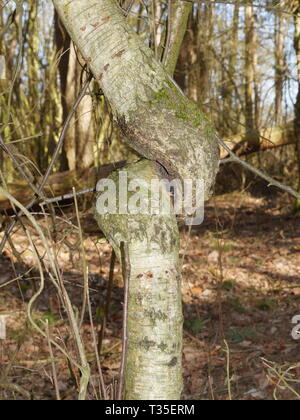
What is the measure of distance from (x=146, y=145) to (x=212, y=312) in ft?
11.4

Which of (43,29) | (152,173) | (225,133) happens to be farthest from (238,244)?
(43,29)

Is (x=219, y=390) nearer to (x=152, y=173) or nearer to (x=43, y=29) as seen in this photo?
(x=152, y=173)

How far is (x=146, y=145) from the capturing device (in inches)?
55.4

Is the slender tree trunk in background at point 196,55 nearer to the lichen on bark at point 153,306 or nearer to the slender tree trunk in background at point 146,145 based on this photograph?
the slender tree trunk in background at point 146,145

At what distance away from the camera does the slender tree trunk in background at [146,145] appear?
1.34 metres

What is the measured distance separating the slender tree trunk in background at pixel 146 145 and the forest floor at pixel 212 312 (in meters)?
0.90

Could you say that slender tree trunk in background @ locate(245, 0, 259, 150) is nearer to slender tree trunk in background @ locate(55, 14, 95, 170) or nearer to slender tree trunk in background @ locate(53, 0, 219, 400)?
slender tree trunk in background @ locate(55, 14, 95, 170)

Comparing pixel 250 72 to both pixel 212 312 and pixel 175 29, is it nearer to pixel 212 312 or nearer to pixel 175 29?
pixel 212 312

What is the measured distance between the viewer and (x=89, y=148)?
7.12m

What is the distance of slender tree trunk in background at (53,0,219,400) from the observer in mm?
1337

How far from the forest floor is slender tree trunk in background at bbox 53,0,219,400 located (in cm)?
90

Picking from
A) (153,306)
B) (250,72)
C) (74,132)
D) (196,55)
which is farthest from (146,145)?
(250,72)

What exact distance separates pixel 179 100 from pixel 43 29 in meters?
9.34

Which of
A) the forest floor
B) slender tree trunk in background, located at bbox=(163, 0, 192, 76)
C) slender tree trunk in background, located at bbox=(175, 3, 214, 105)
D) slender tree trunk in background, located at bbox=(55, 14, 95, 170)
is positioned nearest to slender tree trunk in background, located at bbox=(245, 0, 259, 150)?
slender tree trunk in background, located at bbox=(175, 3, 214, 105)
